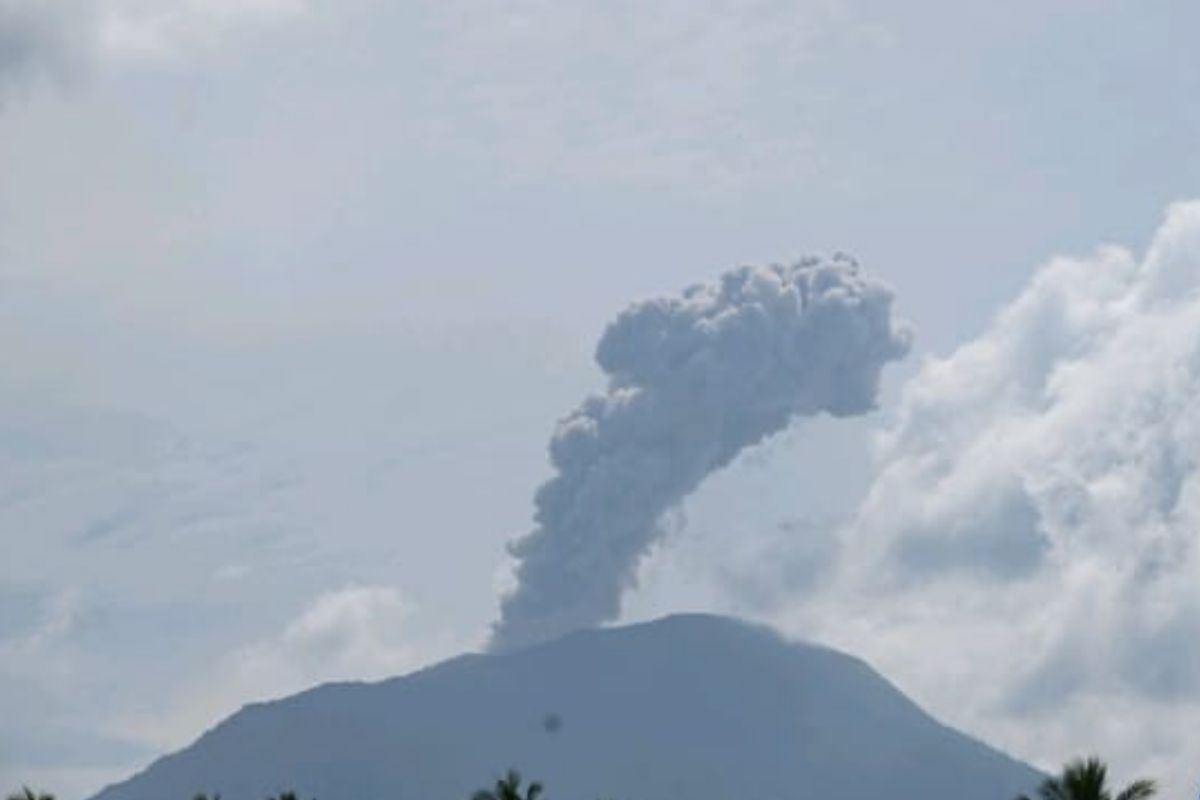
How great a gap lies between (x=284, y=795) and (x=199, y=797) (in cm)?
330

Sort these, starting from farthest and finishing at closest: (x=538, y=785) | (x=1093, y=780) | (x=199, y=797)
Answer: (x=199, y=797) → (x=538, y=785) → (x=1093, y=780)

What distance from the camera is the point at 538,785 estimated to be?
86.0 meters

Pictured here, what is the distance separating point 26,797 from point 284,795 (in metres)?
10.3

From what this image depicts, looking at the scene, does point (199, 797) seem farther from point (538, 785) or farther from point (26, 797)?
point (538, 785)

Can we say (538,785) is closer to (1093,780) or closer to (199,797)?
(199,797)

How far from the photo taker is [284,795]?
93.2 metres

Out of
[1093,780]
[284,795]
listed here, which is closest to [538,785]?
[284,795]

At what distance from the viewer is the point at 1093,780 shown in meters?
70.0

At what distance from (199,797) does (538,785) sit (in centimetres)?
1352

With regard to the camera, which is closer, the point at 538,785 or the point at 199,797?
the point at 538,785

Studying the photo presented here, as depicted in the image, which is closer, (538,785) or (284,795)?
(538,785)

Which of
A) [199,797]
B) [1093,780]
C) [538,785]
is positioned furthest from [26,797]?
[1093,780]

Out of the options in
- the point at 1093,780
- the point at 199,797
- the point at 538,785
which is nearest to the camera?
the point at 1093,780

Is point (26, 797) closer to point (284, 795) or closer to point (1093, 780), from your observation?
point (284, 795)
